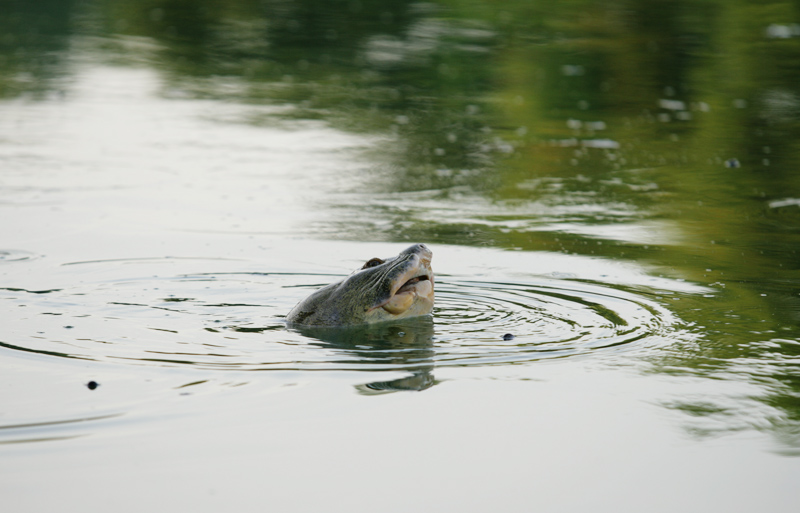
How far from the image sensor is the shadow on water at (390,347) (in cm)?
527

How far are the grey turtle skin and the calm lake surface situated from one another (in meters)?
0.14

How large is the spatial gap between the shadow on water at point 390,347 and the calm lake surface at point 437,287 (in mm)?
26

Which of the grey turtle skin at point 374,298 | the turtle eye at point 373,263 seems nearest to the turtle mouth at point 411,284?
the grey turtle skin at point 374,298

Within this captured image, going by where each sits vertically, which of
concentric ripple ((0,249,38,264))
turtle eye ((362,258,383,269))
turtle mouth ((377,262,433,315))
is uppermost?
turtle eye ((362,258,383,269))

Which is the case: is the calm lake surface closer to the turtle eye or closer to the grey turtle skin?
the grey turtle skin

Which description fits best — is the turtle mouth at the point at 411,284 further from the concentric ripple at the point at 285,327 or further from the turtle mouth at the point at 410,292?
the concentric ripple at the point at 285,327

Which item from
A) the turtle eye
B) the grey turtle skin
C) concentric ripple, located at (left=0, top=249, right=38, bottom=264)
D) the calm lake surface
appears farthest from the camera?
concentric ripple, located at (left=0, top=249, right=38, bottom=264)

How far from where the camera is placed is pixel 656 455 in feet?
14.5

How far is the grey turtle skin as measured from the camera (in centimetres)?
630

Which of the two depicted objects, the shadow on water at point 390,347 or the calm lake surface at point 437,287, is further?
the shadow on water at point 390,347

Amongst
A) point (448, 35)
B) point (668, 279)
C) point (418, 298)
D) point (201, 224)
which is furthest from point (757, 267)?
point (448, 35)

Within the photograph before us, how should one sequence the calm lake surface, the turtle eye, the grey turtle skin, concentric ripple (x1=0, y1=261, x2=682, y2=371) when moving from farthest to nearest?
the turtle eye < the grey turtle skin < concentric ripple (x1=0, y1=261, x2=682, y2=371) < the calm lake surface

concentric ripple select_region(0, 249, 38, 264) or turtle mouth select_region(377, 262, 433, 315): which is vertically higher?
turtle mouth select_region(377, 262, 433, 315)

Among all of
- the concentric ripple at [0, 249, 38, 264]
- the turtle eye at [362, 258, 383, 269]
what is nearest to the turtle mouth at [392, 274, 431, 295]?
the turtle eye at [362, 258, 383, 269]
